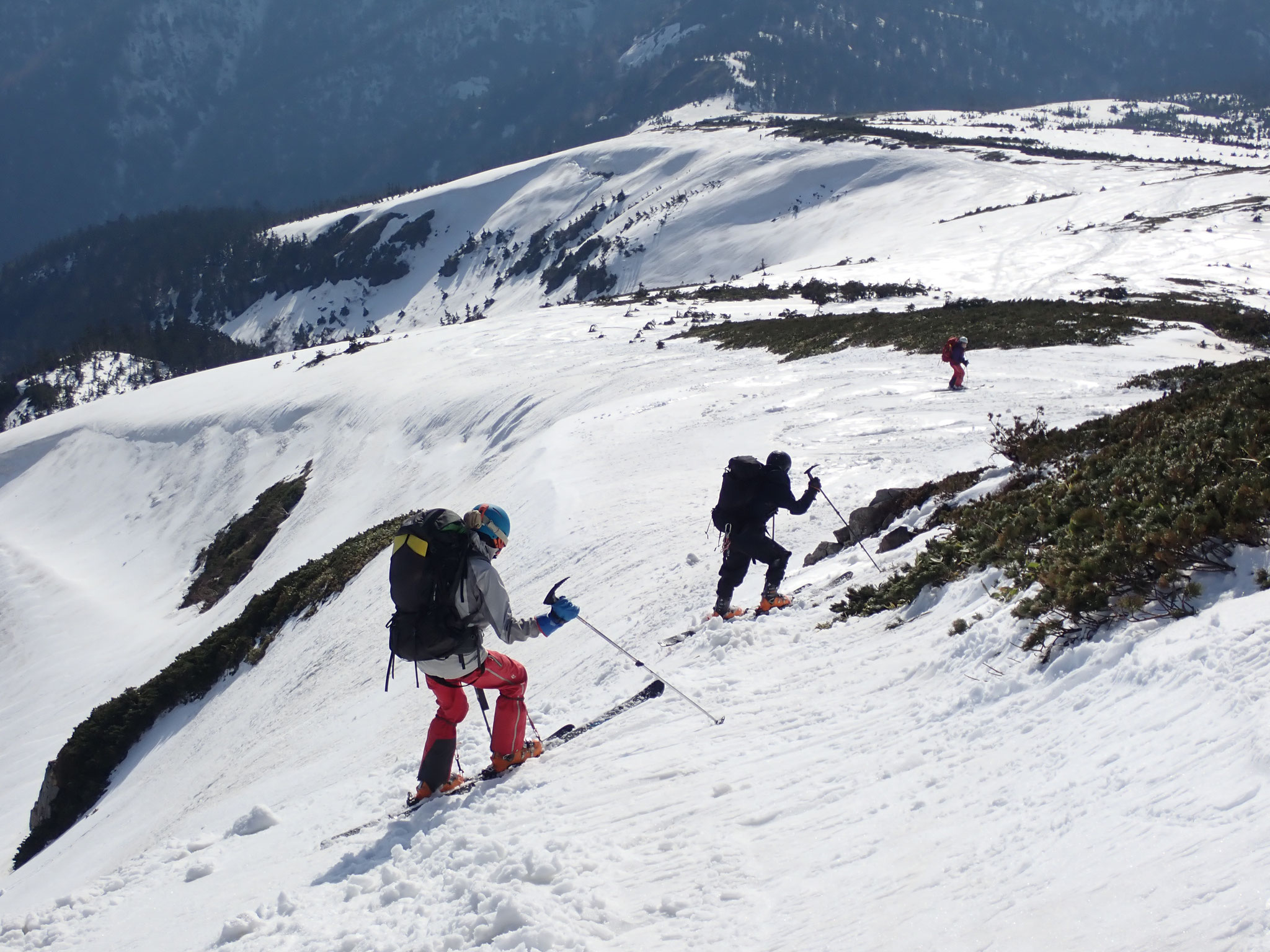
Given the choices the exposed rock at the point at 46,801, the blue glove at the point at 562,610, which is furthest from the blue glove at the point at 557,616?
the exposed rock at the point at 46,801

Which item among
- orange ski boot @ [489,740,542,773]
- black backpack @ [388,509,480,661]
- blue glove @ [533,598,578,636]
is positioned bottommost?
orange ski boot @ [489,740,542,773]

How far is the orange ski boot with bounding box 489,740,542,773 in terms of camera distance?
7336mm

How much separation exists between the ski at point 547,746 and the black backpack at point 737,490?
2.19 meters

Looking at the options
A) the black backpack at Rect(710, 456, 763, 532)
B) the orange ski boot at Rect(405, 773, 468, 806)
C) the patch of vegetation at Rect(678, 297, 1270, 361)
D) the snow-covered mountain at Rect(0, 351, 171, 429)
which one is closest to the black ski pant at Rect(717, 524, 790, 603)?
the black backpack at Rect(710, 456, 763, 532)

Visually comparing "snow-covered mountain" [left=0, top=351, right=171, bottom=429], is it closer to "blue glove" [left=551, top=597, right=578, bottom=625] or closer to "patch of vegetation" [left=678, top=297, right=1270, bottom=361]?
"patch of vegetation" [left=678, top=297, right=1270, bottom=361]

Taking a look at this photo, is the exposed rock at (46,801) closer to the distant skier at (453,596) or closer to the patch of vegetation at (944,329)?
the distant skier at (453,596)

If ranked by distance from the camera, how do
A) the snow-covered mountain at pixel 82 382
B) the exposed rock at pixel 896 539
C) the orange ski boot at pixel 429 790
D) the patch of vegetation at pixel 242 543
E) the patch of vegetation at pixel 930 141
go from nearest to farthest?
the orange ski boot at pixel 429 790 → the exposed rock at pixel 896 539 → the patch of vegetation at pixel 242 543 → the patch of vegetation at pixel 930 141 → the snow-covered mountain at pixel 82 382

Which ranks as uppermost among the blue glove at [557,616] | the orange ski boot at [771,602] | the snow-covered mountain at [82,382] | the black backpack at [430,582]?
the black backpack at [430,582]

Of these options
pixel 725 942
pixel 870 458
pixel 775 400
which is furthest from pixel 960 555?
pixel 775 400

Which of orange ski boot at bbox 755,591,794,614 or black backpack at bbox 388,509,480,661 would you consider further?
orange ski boot at bbox 755,591,794,614

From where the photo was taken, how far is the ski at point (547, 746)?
23.6ft

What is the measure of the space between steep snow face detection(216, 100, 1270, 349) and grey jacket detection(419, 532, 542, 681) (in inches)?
1365

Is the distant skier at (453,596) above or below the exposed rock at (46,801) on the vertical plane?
above

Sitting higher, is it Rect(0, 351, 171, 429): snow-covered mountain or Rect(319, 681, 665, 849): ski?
Rect(319, 681, 665, 849): ski
